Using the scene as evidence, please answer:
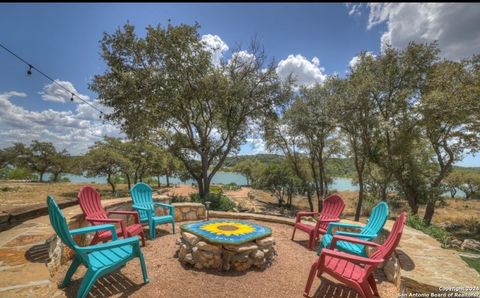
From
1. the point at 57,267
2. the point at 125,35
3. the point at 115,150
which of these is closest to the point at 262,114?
the point at 125,35

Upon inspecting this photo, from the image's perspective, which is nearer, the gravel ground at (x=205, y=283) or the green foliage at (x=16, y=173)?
the gravel ground at (x=205, y=283)

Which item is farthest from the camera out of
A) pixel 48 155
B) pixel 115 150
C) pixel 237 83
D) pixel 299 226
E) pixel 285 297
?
pixel 48 155

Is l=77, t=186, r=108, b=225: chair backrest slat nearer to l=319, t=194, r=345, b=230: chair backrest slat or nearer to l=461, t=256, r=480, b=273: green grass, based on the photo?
l=319, t=194, r=345, b=230: chair backrest slat

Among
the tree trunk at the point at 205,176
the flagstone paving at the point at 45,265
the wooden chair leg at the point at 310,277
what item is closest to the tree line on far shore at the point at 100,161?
the tree trunk at the point at 205,176

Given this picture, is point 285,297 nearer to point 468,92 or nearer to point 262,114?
point 262,114

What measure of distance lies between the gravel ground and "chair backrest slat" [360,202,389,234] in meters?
0.64

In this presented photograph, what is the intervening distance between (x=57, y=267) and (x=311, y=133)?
11.8 m

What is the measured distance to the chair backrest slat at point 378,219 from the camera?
3.63 meters

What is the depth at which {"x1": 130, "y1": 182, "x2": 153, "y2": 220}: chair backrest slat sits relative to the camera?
504 centimetres

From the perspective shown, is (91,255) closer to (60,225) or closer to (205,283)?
(60,225)

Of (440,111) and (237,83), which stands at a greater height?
(237,83)

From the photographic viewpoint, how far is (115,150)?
16.4 metres

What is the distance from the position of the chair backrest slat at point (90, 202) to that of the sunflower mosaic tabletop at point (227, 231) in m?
1.35

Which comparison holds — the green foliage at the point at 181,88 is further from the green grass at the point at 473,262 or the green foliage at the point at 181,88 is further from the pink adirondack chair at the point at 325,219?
the green grass at the point at 473,262
